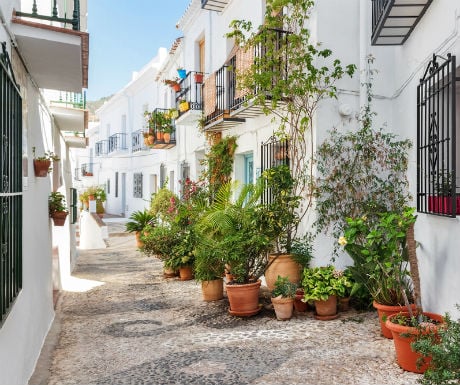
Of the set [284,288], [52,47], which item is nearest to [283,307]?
[284,288]

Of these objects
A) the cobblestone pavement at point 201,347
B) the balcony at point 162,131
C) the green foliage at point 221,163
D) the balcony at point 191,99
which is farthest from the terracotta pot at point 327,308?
the balcony at point 162,131

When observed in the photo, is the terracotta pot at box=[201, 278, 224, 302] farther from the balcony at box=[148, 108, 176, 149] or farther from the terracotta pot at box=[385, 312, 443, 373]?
the balcony at box=[148, 108, 176, 149]

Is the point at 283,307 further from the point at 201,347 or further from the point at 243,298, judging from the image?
the point at 201,347

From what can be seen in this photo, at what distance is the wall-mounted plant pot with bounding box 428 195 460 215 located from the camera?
423 cm

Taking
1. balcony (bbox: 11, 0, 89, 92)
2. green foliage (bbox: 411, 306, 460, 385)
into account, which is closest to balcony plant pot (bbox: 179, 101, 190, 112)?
balcony (bbox: 11, 0, 89, 92)

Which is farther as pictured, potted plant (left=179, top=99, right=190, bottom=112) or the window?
the window

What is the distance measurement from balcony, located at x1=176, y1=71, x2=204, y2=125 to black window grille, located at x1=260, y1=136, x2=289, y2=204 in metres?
3.56

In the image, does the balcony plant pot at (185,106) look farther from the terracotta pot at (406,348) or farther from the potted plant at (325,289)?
the terracotta pot at (406,348)

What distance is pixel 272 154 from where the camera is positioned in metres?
7.85

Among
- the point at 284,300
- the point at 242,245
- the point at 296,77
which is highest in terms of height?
the point at 296,77

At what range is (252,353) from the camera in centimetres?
473

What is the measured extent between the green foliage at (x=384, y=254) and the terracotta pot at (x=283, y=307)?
40.3 inches

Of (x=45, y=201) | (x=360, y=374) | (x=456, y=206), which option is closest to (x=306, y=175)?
(x=456, y=206)

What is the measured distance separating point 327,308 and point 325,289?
0.26 m
